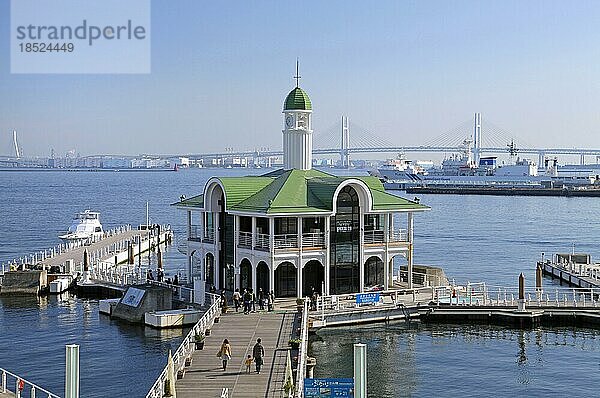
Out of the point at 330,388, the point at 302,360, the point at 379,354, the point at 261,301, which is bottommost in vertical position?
the point at 379,354

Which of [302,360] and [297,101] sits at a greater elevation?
[297,101]

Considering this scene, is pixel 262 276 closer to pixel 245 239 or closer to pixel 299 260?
pixel 245 239

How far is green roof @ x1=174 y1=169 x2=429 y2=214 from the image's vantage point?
157ft

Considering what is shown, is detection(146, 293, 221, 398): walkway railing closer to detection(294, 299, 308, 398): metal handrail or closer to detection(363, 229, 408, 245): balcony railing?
detection(294, 299, 308, 398): metal handrail

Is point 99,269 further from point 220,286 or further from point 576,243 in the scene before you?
point 576,243

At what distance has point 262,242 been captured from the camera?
158 feet

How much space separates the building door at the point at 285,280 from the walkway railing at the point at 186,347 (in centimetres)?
366

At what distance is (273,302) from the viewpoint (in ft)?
151

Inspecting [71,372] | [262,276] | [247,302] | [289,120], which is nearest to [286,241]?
[262,276]

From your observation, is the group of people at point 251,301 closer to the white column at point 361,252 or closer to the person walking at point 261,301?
the person walking at point 261,301

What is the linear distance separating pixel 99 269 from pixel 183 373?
3383cm

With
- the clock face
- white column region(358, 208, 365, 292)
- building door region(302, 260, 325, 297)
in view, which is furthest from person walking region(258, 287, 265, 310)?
the clock face

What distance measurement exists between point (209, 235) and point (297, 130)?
8.41 m

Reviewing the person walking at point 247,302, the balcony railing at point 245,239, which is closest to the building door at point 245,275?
the balcony railing at point 245,239
